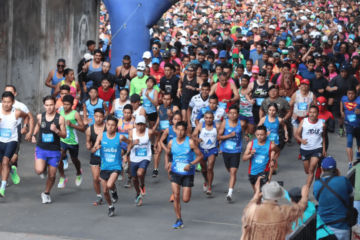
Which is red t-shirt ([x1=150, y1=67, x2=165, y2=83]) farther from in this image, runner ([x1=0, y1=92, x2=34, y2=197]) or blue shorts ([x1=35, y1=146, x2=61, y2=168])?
blue shorts ([x1=35, y1=146, x2=61, y2=168])

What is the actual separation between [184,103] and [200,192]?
3158 mm

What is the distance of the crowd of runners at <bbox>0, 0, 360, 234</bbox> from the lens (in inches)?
400

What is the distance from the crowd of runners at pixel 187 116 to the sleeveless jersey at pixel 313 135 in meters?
0.02

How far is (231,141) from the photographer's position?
11.1 meters

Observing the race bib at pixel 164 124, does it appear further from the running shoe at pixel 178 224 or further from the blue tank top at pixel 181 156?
the running shoe at pixel 178 224

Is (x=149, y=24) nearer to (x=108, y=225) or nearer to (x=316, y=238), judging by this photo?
(x=108, y=225)

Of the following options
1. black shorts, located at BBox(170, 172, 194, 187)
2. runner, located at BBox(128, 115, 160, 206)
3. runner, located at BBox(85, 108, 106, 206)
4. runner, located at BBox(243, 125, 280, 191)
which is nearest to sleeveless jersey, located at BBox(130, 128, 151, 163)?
runner, located at BBox(128, 115, 160, 206)

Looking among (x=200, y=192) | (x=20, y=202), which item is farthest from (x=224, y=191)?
(x=20, y=202)

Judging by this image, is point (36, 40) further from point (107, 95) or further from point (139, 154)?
point (139, 154)

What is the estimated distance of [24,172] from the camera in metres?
12.2

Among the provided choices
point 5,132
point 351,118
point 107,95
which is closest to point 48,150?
point 5,132

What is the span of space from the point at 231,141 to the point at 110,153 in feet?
7.56

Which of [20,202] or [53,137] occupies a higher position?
[53,137]

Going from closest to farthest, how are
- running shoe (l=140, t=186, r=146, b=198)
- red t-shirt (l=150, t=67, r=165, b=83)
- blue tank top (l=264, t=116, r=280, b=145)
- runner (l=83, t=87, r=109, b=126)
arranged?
running shoe (l=140, t=186, r=146, b=198)
blue tank top (l=264, t=116, r=280, b=145)
runner (l=83, t=87, r=109, b=126)
red t-shirt (l=150, t=67, r=165, b=83)
